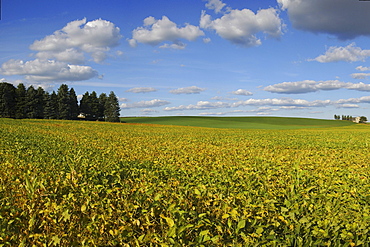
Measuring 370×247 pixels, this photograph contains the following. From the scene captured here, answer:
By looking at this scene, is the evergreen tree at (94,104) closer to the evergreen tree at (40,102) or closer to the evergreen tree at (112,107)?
the evergreen tree at (112,107)

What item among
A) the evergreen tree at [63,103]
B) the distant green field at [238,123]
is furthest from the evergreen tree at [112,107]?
the evergreen tree at [63,103]

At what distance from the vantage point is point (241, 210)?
5.84m

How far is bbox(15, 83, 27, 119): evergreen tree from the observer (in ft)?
258

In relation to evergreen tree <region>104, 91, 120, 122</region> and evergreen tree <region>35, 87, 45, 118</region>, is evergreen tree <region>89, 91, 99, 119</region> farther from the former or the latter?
evergreen tree <region>35, 87, 45, 118</region>

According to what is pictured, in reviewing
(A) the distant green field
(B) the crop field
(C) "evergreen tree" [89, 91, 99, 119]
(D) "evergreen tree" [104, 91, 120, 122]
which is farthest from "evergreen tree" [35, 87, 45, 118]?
(B) the crop field

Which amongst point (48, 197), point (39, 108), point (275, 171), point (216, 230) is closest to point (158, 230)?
point (216, 230)

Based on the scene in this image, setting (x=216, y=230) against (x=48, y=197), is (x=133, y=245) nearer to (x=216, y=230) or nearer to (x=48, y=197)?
(x=216, y=230)

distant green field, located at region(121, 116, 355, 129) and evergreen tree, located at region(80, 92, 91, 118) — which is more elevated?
evergreen tree, located at region(80, 92, 91, 118)

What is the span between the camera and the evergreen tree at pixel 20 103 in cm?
7875

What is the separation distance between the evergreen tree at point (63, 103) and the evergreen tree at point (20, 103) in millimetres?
9227

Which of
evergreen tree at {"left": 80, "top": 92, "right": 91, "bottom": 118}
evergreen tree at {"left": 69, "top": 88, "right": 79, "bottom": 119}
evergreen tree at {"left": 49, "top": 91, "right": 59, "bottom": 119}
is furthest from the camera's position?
evergreen tree at {"left": 80, "top": 92, "right": 91, "bottom": 118}

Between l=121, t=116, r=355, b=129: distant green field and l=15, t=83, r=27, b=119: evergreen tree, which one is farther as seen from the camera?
l=15, t=83, r=27, b=119: evergreen tree

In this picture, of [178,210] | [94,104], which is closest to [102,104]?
[94,104]

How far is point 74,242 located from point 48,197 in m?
2.53
